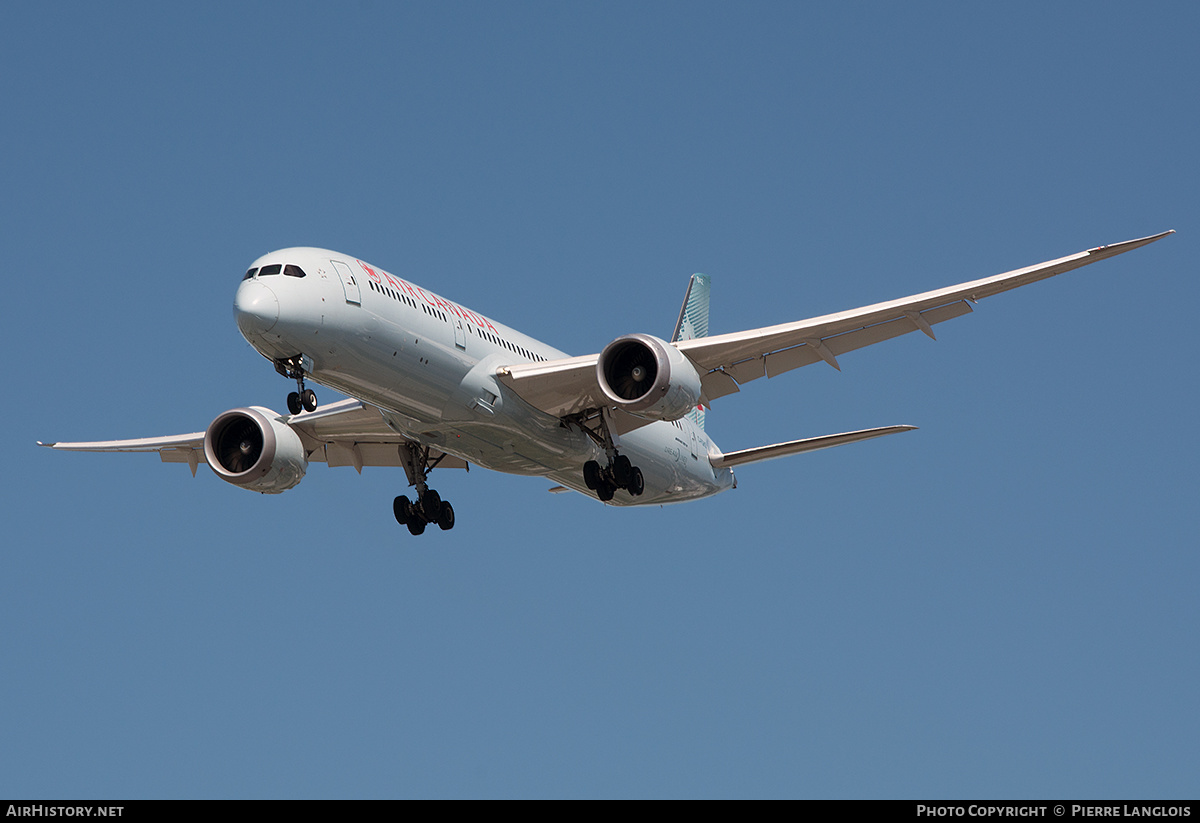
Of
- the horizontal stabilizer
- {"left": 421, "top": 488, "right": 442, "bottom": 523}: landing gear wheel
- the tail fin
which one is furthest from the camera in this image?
the tail fin

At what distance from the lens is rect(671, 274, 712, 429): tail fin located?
40.2 meters

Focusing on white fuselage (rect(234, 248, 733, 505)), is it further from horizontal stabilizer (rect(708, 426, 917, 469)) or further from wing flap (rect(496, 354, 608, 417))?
horizontal stabilizer (rect(708, 426, 917, 469))

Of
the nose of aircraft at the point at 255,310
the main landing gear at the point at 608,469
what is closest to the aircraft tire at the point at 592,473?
the main landing gear at the point at 608,469

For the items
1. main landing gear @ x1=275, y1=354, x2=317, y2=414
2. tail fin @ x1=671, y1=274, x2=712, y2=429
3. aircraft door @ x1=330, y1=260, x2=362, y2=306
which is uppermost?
tail fin @ x1=671, y1=274, x2=712, y2=429

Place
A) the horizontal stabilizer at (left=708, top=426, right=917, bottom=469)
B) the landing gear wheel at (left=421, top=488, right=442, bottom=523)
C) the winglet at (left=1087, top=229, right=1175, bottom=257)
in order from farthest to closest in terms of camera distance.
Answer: the landing gear wheel at (left=421, top=488, right=442, bottom=523) → the horizontal stabilizer at (left=708, top=426, right=917, bottom=469) → the winglet at (left=1087, top=229, right=1175, bottom=257)

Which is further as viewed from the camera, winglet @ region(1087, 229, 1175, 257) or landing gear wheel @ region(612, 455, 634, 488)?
landing gear wheel @ region(612, 455, 634, 488)

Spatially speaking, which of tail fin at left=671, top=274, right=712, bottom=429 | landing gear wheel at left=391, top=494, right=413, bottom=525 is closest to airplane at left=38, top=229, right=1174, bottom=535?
landing gear wheel at left=391, top=494, right=413, bottom=525

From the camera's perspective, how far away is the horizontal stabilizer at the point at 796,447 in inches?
1199

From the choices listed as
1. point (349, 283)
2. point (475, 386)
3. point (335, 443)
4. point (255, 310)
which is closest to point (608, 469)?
point (475, 386)

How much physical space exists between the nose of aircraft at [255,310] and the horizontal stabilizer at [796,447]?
13.4 meters

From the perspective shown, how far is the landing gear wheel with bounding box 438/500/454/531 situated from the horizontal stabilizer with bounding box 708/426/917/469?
7.31 m

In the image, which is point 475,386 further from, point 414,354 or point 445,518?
point 445,518
